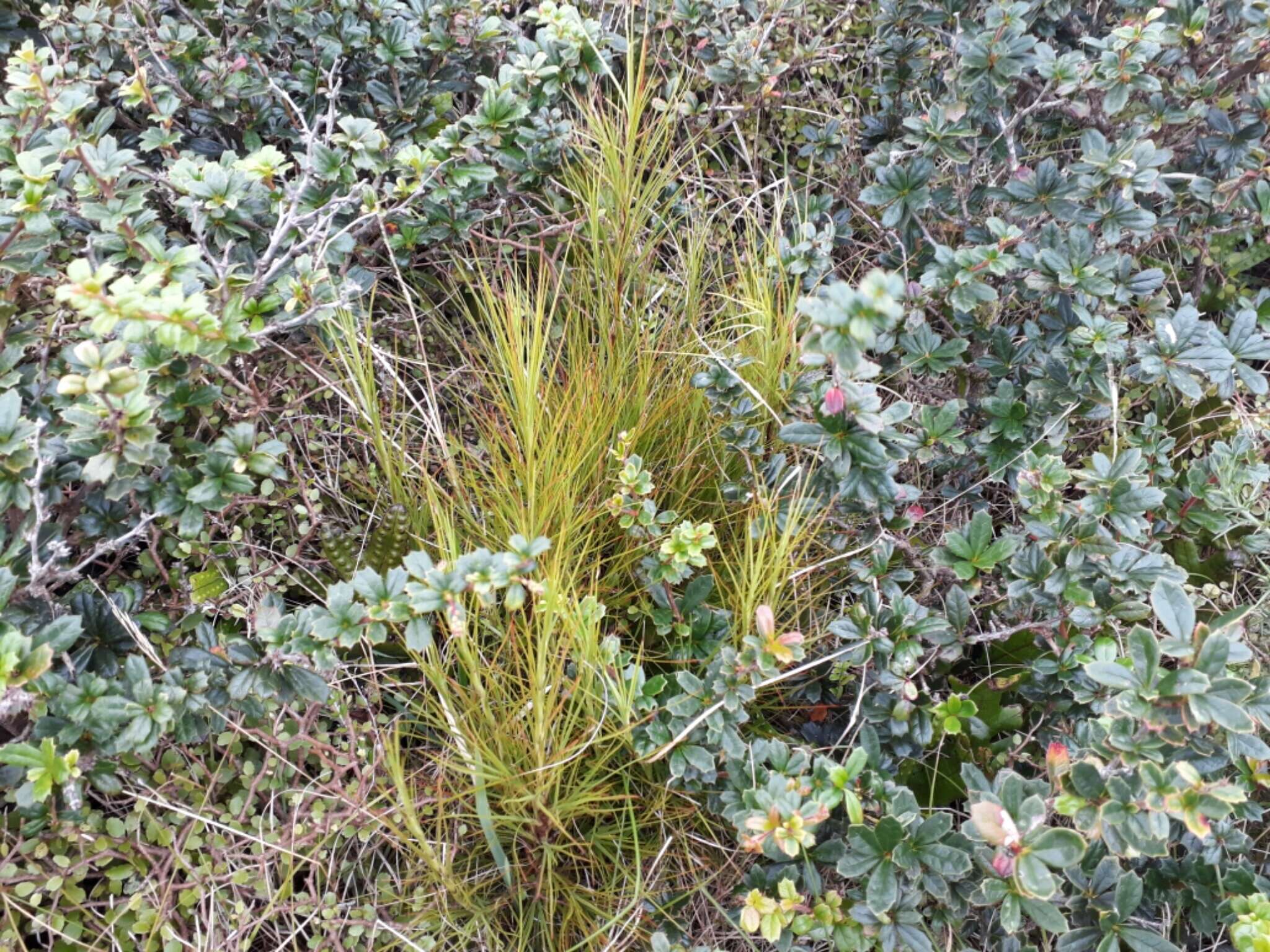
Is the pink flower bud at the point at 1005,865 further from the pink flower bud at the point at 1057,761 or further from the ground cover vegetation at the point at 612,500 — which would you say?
the pink flower bud at the point at 1057,761

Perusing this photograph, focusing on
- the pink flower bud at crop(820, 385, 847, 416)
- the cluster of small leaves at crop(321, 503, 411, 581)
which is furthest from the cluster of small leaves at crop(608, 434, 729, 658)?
the cluster of small leaves at crop(321, 503, 411, 581)

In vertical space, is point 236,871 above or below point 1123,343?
Result: below

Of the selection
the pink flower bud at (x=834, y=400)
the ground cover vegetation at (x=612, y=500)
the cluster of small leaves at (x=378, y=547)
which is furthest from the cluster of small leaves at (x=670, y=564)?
the cluster of small leaves at (x=378, y=547)

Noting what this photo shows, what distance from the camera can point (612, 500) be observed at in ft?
5.29

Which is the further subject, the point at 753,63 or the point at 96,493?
the point at 753,63

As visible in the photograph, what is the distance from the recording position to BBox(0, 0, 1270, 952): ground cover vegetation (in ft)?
4.42

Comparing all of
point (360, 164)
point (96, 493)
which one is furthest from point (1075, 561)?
point (96, 493)

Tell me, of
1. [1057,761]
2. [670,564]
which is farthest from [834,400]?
[1057,761]

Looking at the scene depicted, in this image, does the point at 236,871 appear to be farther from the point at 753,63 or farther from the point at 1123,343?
the point at 753,63

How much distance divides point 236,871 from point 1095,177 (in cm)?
208

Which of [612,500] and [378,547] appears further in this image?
[378,547]

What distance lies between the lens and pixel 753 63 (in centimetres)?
227

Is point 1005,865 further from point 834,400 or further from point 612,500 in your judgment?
point 612,500

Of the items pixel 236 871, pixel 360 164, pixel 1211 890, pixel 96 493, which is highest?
pixel 360 164
